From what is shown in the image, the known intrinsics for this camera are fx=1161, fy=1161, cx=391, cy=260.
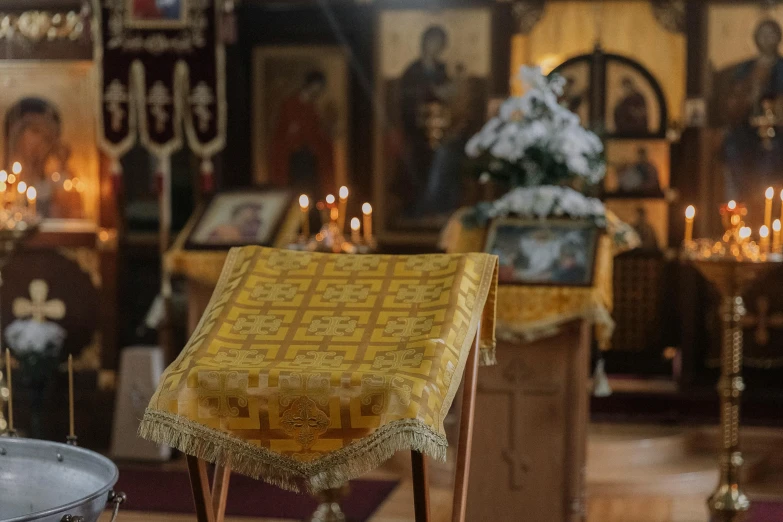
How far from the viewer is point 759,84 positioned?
7.26m

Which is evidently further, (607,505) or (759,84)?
(759,84)

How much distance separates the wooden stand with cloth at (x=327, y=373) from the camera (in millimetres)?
2316

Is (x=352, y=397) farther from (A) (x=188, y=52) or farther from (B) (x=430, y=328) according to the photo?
(A) (x=188, y=52)

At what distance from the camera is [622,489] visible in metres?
5.56

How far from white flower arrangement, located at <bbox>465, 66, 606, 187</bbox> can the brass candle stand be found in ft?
1.81

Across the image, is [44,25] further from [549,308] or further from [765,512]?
[765,512]

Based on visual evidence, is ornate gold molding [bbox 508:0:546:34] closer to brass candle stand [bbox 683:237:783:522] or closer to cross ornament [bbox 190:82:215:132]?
cross ornament [bbox 190:82:215:132]

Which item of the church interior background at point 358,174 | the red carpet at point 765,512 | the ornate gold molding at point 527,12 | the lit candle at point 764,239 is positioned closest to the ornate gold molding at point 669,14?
the church interior background at point 358,174

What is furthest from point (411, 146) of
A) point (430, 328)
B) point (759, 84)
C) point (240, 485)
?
point (430, 328)

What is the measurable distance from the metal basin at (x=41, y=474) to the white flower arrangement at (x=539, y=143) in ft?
8.89

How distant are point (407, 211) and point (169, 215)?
5.03 feet

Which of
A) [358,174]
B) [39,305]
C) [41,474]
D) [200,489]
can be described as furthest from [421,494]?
[39,305]

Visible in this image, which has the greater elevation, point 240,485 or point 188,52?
point 188,52

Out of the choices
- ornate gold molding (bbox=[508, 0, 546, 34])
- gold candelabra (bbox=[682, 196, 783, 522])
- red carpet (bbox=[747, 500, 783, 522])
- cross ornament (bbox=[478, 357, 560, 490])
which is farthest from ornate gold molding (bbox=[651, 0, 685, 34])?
cross ornament (bbox=[478, 357, 560, 490])
